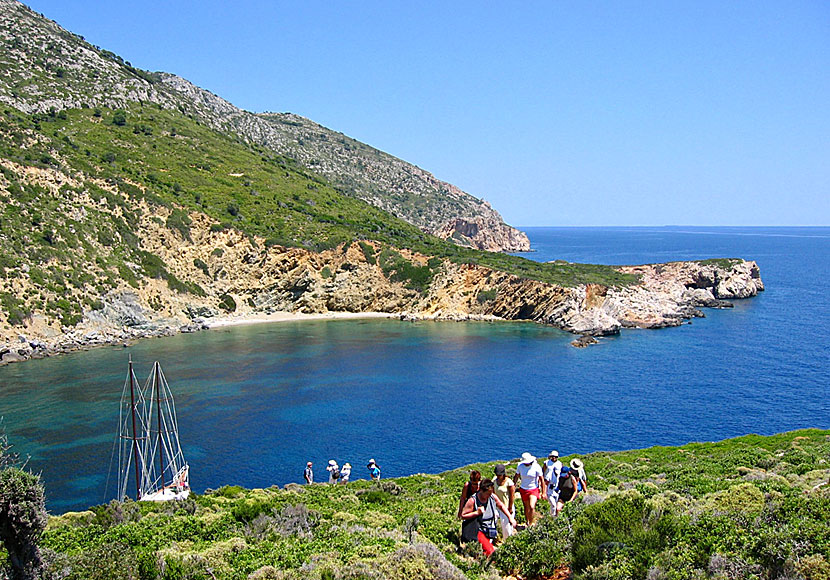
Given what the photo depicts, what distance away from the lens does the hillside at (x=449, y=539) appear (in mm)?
9188

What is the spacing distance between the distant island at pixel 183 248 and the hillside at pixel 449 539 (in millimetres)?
51305

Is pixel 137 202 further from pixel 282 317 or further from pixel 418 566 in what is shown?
pixel 418 566

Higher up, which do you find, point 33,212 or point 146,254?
point 33,212

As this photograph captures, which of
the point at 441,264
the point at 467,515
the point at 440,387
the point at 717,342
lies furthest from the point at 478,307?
the point at 467,515

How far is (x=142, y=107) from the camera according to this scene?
111375mm

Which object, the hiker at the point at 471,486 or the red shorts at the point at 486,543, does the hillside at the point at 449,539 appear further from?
the hiker at the point at 471,486

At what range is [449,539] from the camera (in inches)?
476

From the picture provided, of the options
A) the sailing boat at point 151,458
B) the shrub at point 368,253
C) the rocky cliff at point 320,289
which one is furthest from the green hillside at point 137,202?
the sailing boat at point 151,458

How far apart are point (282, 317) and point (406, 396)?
41.1 metres

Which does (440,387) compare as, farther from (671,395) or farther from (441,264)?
(441,264)

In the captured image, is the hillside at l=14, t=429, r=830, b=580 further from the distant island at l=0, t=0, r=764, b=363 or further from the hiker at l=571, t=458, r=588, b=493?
the distant island at l=0, t=0, r=764, b=363

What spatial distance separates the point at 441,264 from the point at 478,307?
923 centimetres

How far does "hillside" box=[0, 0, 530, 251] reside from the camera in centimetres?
10175

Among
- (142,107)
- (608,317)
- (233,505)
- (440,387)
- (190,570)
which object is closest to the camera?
(190,570)
